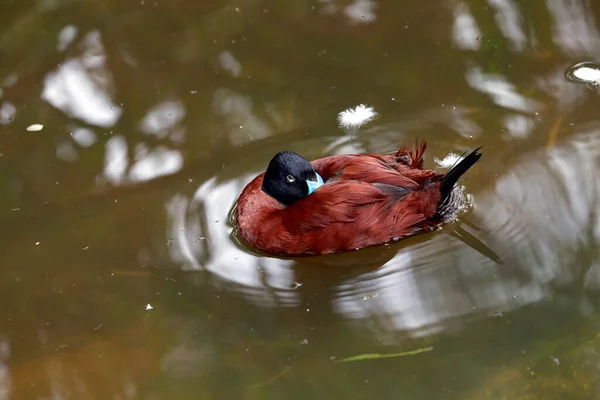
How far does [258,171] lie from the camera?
4137mm

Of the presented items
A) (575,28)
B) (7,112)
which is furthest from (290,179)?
(575,28)

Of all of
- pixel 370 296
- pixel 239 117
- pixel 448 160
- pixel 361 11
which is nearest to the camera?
pixel 370 296

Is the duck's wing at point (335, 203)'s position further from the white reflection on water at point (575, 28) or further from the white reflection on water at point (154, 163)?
the white reflection on water at point (575, 28)

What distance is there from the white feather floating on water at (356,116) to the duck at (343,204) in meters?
0.65

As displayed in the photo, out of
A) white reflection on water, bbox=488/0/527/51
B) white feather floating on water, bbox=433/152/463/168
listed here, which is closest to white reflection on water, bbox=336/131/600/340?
white feather floating on water, bbox=433/152/463/168

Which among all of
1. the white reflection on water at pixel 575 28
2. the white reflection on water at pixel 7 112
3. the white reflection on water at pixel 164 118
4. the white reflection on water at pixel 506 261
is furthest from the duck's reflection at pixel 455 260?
the white reflection on water at pixel 7 112

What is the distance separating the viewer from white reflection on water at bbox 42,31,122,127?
4.60 m

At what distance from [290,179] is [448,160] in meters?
1.04

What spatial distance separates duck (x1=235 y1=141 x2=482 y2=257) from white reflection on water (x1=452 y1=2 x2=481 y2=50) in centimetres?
145

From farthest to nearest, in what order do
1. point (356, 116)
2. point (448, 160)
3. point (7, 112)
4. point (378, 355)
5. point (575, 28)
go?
point (575, 28)
point (7, 112)
point (356, 116)
point (448, 160)
point (378, 355)

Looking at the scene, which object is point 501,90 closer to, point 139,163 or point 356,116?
point 356,116

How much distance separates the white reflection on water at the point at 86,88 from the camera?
460cm

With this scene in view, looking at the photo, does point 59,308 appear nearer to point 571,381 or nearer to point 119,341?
point 119,341

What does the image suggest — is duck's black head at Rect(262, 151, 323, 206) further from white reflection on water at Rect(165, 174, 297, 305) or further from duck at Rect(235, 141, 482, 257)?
white reflection on water at Rect(165, 174, 297, 305)
